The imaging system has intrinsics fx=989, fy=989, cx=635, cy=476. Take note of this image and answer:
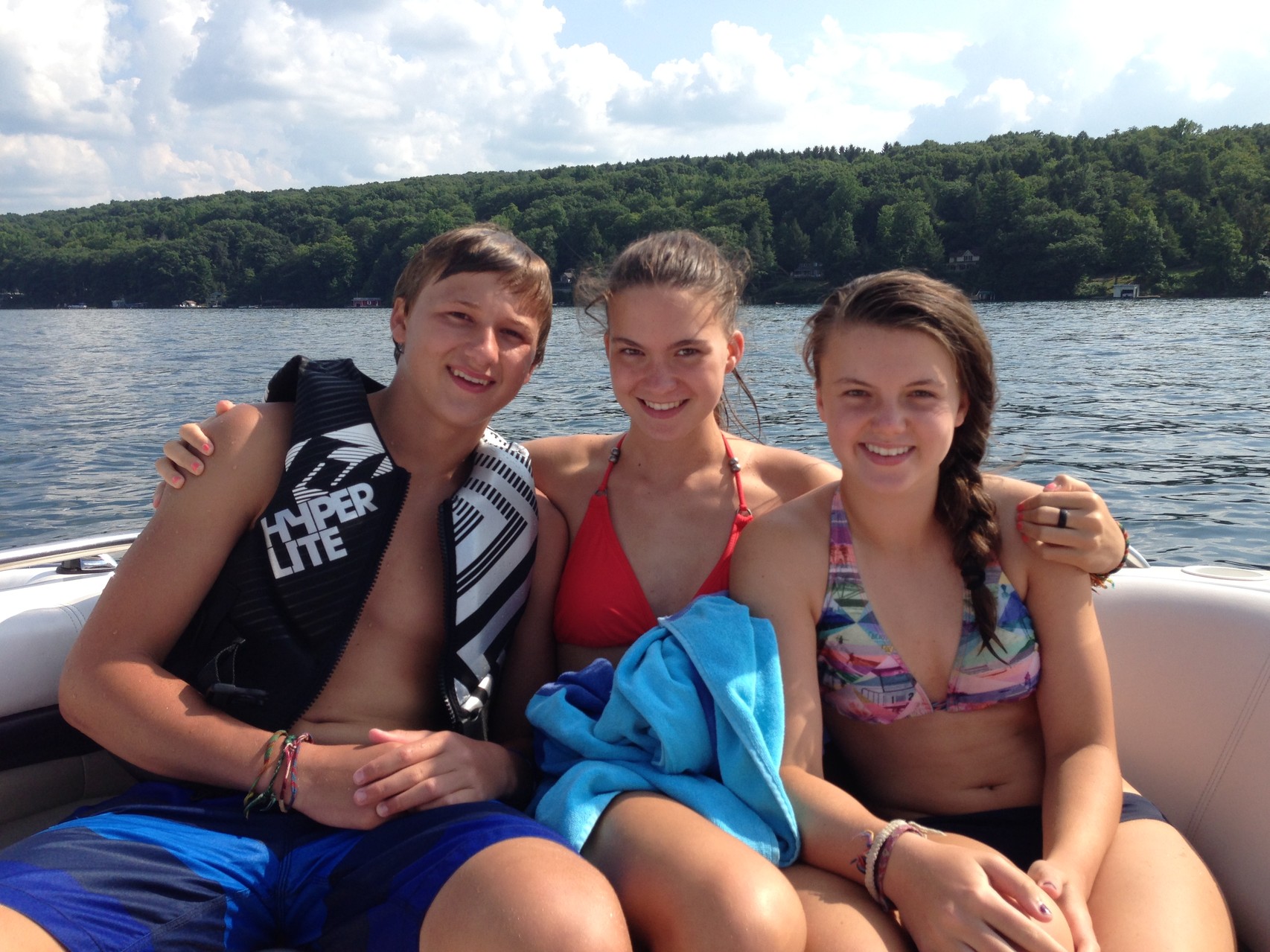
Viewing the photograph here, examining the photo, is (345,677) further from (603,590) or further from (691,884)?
(691,884)

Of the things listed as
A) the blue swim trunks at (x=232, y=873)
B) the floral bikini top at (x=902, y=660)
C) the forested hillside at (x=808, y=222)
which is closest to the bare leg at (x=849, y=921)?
the floral bikini top at (x=902, y=660)

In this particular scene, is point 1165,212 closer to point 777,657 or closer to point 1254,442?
point 1254,442

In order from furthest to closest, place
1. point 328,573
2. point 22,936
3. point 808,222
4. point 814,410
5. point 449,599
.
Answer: point 808,222, point 814,410, point 449,599, point 328,573, point 22,936

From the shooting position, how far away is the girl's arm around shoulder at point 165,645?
1.96 metres

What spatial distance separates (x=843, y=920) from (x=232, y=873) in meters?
1.10

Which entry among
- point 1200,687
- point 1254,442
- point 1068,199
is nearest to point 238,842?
point 1200,687

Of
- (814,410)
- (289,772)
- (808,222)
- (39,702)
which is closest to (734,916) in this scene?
(289,772)

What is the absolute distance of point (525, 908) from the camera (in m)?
1.52

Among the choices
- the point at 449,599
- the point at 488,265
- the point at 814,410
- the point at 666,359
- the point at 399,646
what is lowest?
the point at 814,410

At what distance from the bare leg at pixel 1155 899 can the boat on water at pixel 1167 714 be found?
455 mm

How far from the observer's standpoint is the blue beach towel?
1868 mm

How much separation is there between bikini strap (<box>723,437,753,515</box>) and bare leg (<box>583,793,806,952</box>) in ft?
3.13

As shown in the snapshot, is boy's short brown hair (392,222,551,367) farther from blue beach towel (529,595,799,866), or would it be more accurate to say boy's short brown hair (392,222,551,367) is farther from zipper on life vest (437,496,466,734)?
blue beach towel (529,595,799,866)

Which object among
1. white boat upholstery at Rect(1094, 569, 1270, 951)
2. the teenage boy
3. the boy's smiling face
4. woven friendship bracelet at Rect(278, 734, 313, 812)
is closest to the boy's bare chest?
the teenage boy
